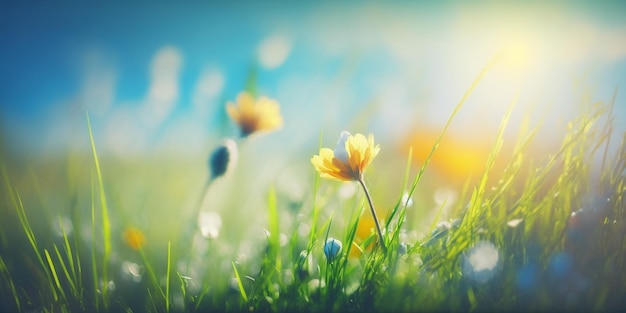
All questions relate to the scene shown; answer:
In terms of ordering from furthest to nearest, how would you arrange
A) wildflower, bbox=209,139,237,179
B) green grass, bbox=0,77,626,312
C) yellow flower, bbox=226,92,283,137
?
yellow flower, bbox=226,92,283,137 → wildflower, bbox=209,139,237,179 → green grass, bbox=0,77,626,312

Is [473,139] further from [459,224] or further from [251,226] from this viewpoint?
[459,224]

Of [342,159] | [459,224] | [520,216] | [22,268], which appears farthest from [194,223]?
[520,216]

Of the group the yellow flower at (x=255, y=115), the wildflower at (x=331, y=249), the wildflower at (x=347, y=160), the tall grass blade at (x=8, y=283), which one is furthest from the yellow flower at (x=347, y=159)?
the yellow flower at (x=255, y=115)

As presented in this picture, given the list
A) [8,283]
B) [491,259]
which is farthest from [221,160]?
[491,259]

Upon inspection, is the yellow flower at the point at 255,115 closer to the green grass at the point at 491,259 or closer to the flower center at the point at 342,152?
the green grass at the point at 491,259

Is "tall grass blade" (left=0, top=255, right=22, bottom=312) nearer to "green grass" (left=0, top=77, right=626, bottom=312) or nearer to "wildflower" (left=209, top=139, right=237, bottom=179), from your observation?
"green grass" (left=0, top=77, right=626, bottom=312)

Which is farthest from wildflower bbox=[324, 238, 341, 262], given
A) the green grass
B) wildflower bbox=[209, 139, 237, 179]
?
wildflower bbox=[209, 139, 237, 179]
